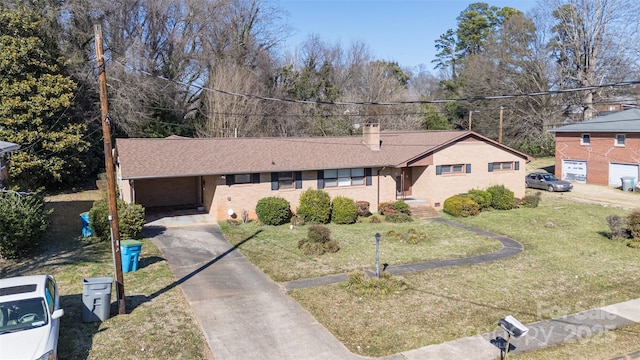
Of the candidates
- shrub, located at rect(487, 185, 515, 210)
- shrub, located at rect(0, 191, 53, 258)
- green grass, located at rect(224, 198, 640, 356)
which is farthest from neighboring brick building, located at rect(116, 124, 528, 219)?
shrub, located at rect(0, 191, 53, 258)

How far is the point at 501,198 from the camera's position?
2903 centimetres

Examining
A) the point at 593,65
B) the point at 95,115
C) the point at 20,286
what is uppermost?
the point at 593,65

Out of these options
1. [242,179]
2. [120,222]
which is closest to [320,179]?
[242,179]

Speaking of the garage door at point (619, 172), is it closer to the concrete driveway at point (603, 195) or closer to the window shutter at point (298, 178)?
the concrete driveway at point (603, 195)

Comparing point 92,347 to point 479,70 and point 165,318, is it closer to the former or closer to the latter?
point 165,318

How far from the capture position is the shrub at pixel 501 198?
29.0 meters

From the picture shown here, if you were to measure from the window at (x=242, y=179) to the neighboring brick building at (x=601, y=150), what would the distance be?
103 ft

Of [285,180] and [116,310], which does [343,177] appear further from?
[116,310]

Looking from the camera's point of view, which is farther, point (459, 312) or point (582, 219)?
point (582, 219)

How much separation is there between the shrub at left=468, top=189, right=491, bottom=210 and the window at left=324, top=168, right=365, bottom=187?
7.28m

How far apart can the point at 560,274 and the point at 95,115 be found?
32996 mm

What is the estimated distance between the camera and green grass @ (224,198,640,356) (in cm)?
1181

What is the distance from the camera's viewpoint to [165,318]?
39.0ft

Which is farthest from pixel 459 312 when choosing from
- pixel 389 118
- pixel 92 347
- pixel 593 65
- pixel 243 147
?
pixel 593 65
